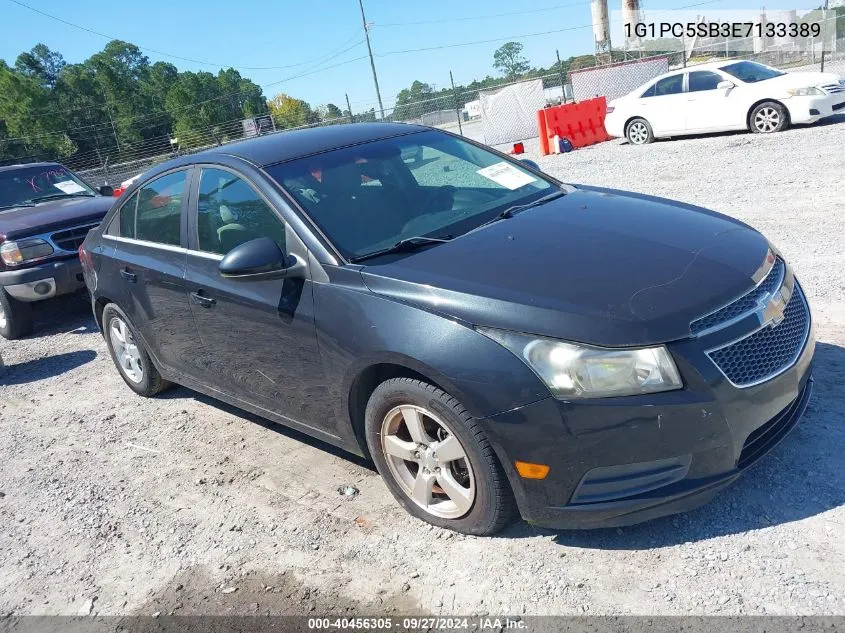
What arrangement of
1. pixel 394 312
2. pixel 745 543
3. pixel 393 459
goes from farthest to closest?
pixel 393 459 → pixel 394 312 → pixel 745 543

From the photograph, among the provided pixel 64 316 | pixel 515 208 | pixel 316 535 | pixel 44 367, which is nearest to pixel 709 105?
pixel 64 316

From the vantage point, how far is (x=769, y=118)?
13.5 meters

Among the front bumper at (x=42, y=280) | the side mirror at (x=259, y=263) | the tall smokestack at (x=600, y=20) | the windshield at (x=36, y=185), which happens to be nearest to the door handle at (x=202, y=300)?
the side mirror at (x=259, y=263)

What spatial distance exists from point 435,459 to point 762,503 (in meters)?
1.37

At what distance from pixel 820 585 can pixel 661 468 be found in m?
0.65

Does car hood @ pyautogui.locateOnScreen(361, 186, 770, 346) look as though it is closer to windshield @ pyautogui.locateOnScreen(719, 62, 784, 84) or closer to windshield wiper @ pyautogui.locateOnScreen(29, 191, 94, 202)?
windshield wiper @ pyautogui.locateOnScreen(29, 191, 94, 202)

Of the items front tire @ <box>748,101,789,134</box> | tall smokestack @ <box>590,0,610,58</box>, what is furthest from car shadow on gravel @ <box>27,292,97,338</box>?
tall smokestack @ <box>590,0,610,58</box>

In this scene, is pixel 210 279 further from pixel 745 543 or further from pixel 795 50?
pixel 795 50

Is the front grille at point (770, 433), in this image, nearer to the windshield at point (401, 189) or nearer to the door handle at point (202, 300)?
the windshield at point (401, 189)

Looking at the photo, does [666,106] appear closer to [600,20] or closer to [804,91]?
[804,91]

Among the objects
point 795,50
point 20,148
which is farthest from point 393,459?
point 20,148

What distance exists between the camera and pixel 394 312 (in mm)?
3117

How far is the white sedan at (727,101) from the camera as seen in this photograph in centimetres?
1320

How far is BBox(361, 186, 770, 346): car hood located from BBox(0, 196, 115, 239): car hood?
5.94 meters
